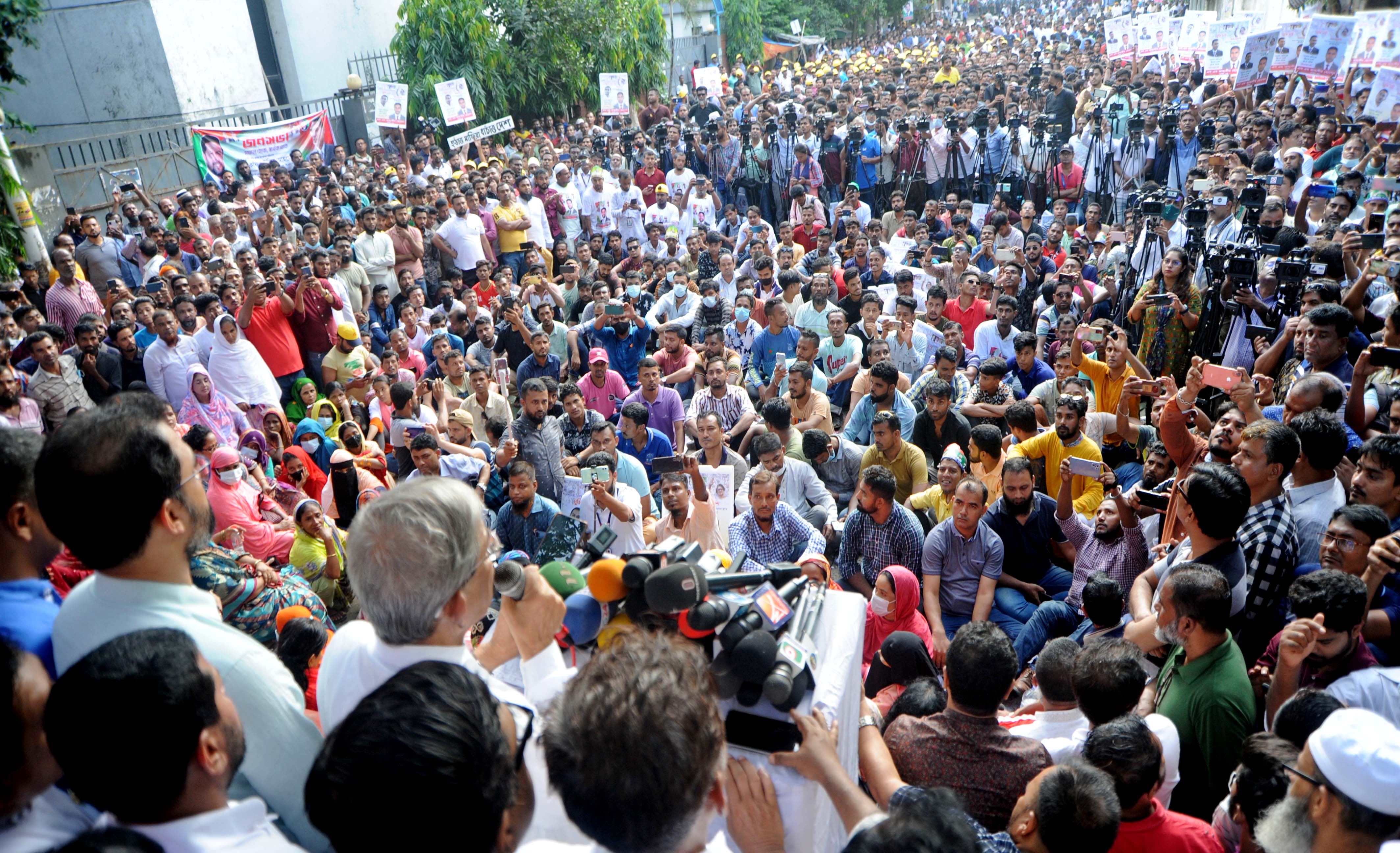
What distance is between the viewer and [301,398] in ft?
23.9

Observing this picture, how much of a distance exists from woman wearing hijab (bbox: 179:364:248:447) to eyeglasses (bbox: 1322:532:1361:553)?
614cm

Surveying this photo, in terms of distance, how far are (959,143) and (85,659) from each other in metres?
12.3

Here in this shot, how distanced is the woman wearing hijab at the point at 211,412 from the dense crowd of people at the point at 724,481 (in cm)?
3

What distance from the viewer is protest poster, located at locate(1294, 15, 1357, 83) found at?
1093cm

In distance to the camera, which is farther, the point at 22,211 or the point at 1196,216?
the point at 22,211

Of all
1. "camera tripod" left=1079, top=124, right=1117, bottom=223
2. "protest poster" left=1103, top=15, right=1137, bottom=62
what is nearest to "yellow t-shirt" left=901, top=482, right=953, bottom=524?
"camera tripod" left=1079, top=124, right=1117, bottom=223

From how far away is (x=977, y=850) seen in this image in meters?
1.59

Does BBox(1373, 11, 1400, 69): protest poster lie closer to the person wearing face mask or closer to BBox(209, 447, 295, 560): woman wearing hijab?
BBox(209, 447, 295, 560): woman wearing hijab

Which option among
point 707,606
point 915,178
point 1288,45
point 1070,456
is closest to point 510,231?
point 915,178

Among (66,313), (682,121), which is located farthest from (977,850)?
(682,121)

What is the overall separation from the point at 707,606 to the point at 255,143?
1354 centimetres

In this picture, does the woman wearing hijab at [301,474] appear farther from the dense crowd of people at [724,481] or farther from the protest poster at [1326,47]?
the protest poster at [1326,47]

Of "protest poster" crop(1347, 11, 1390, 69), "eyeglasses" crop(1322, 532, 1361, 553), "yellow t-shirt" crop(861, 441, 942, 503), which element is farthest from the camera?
"protest poster" crop(1347, 11, 1390, 69)

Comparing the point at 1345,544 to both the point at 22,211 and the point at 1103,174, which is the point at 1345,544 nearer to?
the point at 1103,174
